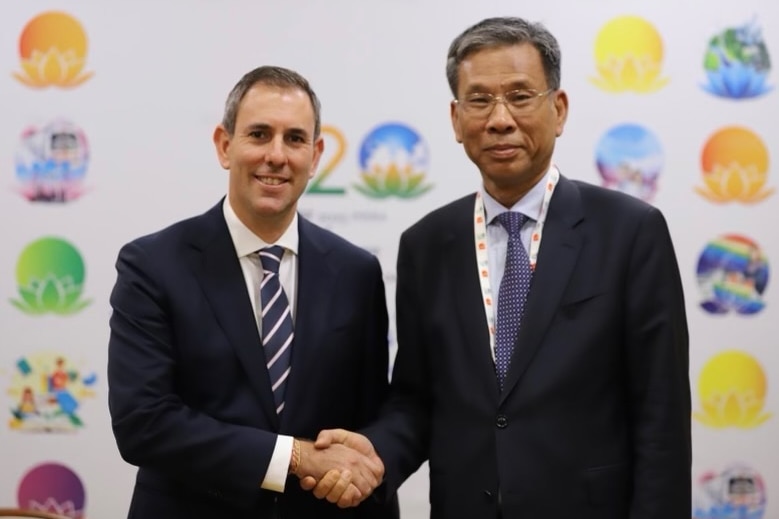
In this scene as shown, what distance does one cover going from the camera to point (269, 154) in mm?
2244

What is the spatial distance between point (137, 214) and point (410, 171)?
1.10m

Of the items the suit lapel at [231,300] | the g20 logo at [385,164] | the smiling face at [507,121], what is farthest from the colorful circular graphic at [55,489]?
the smiling face at [507,121]

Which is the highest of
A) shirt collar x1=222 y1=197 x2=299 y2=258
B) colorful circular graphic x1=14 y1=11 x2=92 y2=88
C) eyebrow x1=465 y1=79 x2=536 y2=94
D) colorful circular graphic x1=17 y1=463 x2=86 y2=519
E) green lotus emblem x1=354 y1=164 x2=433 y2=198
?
colorful circular graphic x1=14 y1=11 x2=92 y2=88

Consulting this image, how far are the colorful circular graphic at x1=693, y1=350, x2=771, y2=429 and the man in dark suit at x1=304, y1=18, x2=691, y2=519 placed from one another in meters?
1.74

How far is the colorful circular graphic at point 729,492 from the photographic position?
12.0ft

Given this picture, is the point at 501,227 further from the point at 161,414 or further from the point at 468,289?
the point at 161,414

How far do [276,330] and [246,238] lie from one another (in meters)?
0.25

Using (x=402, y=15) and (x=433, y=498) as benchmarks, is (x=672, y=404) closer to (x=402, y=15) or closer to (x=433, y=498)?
(x=433, y=498)

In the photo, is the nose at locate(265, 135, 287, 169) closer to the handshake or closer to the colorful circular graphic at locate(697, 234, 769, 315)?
the handshake

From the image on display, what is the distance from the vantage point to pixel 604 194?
2184 millimetres

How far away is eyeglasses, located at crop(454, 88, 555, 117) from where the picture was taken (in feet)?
6.97

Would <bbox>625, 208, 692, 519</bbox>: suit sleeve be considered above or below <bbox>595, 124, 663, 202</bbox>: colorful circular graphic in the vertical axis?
below

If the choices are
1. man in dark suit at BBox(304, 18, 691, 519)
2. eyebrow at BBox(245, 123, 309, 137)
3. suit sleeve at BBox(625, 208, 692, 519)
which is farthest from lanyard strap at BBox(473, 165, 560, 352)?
eyebrow at BBox(245, 123, 309, 137)

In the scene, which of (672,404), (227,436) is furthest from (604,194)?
(227,436)
